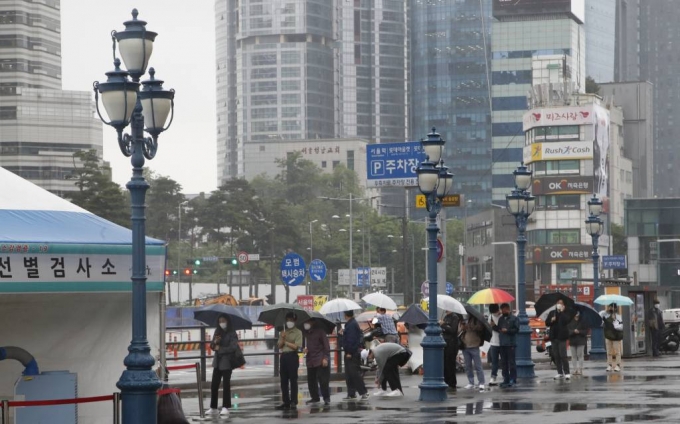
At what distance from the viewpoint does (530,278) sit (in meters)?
141

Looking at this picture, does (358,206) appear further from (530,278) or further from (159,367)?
(159,367)

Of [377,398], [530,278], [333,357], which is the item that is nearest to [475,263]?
[530,278]

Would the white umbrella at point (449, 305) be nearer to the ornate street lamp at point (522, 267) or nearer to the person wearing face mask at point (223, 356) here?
the ornate street lamp at point (522, 267)

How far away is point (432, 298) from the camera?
25.5 metres

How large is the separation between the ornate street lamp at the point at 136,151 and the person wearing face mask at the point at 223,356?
24.3 feet

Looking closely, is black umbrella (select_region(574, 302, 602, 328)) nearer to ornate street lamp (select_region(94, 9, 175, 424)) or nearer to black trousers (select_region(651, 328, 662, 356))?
black trousers (select_region(651, 328, 662, 356))

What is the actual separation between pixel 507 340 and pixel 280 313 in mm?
5991

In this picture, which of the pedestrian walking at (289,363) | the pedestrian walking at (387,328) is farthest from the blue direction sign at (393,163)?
the pedestrian walking at (289,363)

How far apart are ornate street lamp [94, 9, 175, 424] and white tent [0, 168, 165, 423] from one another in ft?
5.49

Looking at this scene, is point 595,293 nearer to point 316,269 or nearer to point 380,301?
point 316,269

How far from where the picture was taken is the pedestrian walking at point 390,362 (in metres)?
25.9

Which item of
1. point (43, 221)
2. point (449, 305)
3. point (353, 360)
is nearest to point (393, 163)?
point (449, 305)

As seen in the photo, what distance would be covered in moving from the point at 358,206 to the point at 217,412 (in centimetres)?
15182

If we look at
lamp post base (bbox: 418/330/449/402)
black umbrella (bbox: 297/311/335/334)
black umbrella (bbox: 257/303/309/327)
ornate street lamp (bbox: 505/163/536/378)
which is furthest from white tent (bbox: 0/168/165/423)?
ornate street lamp (bbox: 505/163/536/378)
